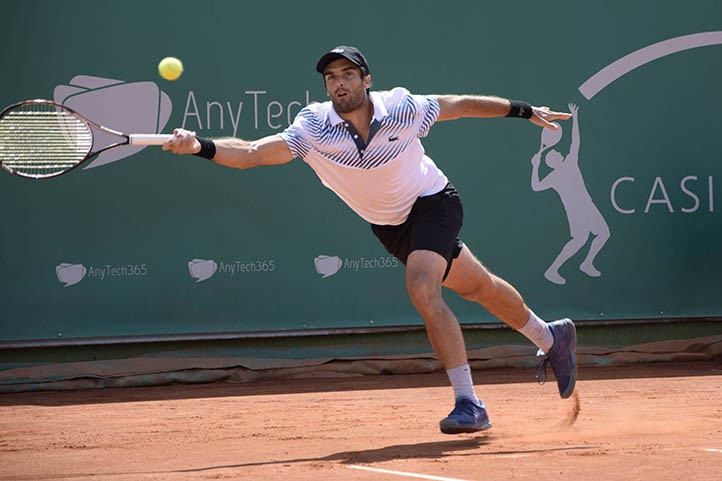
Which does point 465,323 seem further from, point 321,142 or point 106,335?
point 321,142

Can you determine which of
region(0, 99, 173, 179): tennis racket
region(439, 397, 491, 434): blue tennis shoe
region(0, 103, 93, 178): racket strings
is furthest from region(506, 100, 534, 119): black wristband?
region(0, 103, 93, 178): racket strings

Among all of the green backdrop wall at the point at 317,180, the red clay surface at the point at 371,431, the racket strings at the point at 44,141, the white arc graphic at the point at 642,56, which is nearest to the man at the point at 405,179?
the red clay surface at the point at 371,431

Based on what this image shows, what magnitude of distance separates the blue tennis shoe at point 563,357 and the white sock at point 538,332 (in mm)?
28

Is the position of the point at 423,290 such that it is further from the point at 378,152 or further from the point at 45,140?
the point at 45,140

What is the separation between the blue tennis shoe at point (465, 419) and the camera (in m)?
4.71

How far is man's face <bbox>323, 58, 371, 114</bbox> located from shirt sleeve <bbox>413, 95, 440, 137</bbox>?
0.27 meters

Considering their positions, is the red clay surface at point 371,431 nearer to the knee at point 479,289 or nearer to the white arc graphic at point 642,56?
the knee at point 479,289

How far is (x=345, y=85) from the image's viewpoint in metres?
5.02

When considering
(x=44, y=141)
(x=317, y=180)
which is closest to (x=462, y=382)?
(x=44, y=141)

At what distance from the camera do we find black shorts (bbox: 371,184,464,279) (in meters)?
5.02

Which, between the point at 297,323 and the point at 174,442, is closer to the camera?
the point at 174,442

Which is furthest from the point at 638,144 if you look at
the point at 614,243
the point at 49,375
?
the point at 49,375

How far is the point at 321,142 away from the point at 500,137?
11.4ft

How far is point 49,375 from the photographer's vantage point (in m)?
7.88
